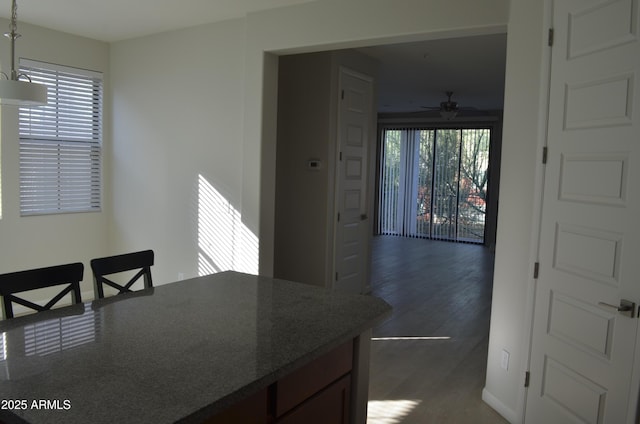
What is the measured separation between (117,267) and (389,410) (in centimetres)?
188

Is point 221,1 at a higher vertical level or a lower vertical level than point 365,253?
higher

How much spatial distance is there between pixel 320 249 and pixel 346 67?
6.46 feet

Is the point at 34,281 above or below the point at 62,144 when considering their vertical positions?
below

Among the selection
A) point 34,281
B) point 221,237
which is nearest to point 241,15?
point 221,237

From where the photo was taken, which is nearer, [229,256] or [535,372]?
[535,372]

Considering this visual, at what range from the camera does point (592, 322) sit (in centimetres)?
252

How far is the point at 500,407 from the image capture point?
10.7 ft

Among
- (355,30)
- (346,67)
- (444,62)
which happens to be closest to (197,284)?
(355,30)

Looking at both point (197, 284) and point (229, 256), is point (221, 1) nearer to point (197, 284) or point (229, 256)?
point (229, 256)

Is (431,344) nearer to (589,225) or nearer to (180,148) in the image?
(589,225)

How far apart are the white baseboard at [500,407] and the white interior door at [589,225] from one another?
12cm

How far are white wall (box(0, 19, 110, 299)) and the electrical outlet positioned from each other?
4.37 m

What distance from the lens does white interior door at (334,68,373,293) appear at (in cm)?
546

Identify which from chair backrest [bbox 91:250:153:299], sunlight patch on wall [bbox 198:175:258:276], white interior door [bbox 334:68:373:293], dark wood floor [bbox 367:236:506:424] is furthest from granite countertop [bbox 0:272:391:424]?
white interior door [bbox 334:68:373:293]
